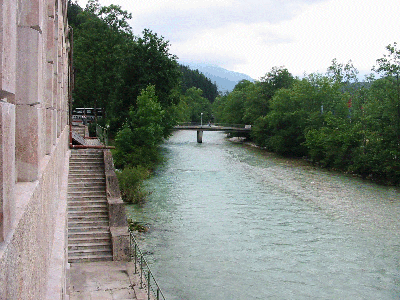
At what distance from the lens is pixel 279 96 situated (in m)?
58.2

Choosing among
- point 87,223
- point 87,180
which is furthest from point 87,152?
point 87,223

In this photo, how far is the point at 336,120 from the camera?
46.5 m

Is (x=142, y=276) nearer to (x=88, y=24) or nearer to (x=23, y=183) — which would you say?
(x=23, y=183)

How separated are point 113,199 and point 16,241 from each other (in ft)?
54.3

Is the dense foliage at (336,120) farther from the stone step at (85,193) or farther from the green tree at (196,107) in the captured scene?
the green tree at (196,107)

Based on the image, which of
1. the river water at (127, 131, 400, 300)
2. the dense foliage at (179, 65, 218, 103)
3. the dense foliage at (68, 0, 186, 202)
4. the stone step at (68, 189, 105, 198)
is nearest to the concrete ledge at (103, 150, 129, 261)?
the stone step at (68, 189, 105, 198)

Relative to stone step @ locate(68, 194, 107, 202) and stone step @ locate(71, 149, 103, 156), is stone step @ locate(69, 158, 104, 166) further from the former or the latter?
stone step @ locate(68, 194, 107, 202)

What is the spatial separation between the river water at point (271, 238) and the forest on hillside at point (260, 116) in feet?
14.5

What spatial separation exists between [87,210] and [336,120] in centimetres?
3352

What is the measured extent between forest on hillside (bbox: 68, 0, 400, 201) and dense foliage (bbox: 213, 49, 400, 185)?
91 mm

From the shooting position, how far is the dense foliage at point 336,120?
37.8m

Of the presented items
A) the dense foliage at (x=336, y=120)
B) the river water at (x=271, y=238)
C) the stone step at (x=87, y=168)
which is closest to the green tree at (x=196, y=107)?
the dense foliage at (x=336, y=120)

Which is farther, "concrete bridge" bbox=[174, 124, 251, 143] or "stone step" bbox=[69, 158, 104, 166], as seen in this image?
"concrete bridge" bbox=[174, 124, 251, 143]

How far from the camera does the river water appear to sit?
15.1 m
